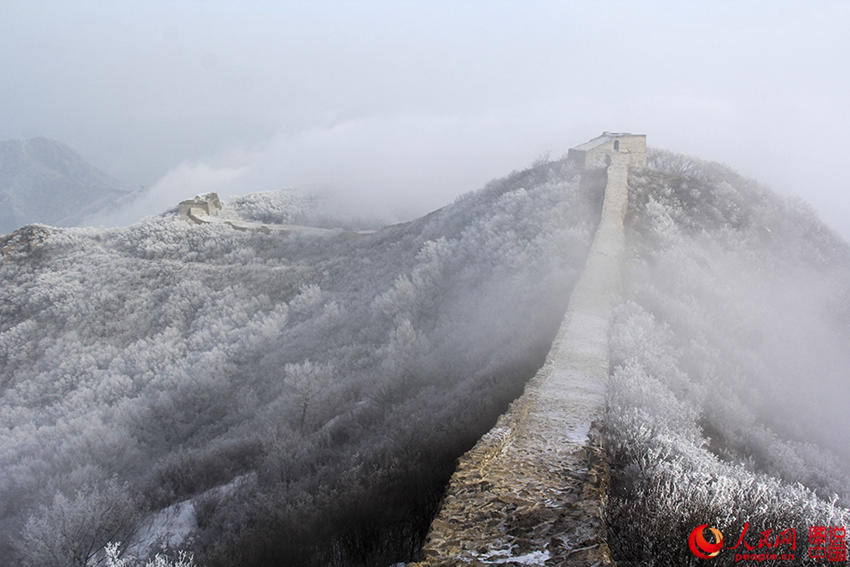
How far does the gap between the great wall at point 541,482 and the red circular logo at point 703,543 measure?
0.59m

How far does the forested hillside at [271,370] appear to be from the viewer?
6793mm

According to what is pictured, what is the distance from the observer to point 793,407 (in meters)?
9.70

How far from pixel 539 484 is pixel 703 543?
56.3 inches

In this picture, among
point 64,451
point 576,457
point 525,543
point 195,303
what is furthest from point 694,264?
point 195,303

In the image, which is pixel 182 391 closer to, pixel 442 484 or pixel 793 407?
pixel 442 484

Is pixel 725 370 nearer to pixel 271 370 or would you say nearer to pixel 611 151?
pixel 271 370

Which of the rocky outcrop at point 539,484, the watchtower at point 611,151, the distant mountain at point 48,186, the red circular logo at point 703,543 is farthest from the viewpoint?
the distant mountain at point 48,186

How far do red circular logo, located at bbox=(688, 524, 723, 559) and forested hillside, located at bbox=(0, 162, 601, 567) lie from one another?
241 centimetres

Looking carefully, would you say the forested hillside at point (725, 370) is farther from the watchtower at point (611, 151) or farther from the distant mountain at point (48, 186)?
the distant mountain at point (48, 186)

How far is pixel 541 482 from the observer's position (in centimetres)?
481

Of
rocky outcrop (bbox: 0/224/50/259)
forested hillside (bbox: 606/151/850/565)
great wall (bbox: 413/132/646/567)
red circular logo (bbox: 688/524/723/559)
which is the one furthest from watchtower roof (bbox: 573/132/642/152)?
rocky outcrop (bbox: 0/224/50/259)

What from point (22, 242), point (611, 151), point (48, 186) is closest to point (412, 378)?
point (611, 151)

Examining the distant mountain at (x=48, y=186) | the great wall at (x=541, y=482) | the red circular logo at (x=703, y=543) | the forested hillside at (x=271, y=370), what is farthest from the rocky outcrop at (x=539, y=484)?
the distant mountain at (x=48, y=186)

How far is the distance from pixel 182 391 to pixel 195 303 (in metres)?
8.78
